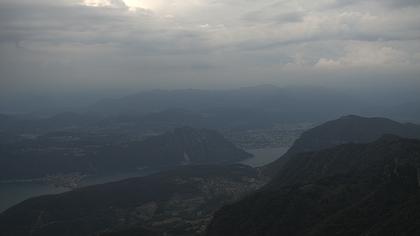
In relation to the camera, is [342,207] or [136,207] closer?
[342,207]

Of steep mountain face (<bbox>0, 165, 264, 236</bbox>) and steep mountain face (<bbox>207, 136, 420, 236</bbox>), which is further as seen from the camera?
steep mountain face (<bbox>0, 165, 264, 236</bbox>)

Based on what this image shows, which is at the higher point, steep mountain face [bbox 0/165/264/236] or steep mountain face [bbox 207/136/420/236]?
steep mountain face [bbox 207/136/420/236]

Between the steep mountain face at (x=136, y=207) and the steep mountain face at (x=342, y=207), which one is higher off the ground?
the steep mountain face at (x=342, y=207)

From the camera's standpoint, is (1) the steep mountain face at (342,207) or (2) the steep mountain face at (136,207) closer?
(1) the steep mountain face at (342,207)

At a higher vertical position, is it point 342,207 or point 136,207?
point 342,207
